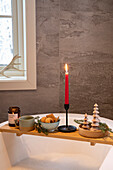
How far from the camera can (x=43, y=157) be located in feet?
4.51

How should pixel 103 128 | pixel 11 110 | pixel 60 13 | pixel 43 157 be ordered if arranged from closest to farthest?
pixel 103 128 < pixel 11 110 < pixel 43 157 < pixel 60 13

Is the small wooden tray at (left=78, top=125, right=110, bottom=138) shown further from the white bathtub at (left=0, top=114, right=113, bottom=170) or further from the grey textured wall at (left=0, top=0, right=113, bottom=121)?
the grey textured wall at (left=0, top=0, right=113, bottom=121)

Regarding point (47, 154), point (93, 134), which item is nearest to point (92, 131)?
point (93, 134)

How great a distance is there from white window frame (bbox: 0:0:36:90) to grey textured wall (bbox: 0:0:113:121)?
4cm

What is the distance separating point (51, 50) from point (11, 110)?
2.77 ft

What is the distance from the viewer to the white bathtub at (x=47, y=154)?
1.26 meters

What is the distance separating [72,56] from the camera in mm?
1922

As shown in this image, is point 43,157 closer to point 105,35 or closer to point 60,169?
point 60,169

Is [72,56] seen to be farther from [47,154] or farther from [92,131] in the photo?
[92,131]

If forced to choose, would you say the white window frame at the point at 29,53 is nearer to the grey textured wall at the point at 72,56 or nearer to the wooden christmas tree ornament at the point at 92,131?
the grey textured wall at the point at 72,56

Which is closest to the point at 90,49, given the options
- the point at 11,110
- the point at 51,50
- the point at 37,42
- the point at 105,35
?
the point at 105,35

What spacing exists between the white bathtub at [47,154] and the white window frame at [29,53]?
0.58 meters

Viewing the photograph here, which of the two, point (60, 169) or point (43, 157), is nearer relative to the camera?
point (60, 169)

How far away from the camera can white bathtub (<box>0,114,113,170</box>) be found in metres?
1.26
